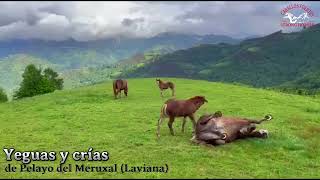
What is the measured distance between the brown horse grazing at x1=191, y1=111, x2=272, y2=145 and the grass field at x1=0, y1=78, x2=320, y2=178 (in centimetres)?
47

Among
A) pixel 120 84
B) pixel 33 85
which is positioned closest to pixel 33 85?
pixel 33 85

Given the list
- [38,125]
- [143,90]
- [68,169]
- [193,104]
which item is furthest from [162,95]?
[68,169]

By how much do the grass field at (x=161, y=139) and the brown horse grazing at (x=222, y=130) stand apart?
47cm

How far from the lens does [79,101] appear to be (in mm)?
43219

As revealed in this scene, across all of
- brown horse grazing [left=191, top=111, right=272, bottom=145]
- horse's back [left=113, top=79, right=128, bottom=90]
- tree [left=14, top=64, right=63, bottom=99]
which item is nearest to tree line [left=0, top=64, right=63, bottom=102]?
tree [left=14, top=64, right=63, bottom=99]

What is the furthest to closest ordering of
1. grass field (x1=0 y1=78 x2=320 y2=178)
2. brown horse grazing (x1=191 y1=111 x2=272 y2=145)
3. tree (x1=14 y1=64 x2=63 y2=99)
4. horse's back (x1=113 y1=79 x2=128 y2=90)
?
1. tree (x1=14 y1=64 x2=63 y2=99)
2. horse's back (x1=113 y1=79 x2=128 y2=90)
3. brown horse grazing (x1=191 y1=111 x2=272 y2=145)
4. grass field (x1=0 y1=78 x2=320 y2=178)

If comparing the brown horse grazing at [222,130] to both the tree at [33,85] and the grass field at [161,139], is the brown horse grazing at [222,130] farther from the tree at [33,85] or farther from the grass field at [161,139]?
the tree at [33,85]

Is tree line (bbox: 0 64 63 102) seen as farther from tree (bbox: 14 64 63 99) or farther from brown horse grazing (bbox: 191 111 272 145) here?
brown horse grazing (bbox: 191 111 272 145)

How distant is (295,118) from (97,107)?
17145mm

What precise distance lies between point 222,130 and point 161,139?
3.32 metres

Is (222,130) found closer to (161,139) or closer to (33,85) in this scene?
(161,139)

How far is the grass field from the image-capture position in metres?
17.0

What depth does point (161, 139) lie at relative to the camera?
871 inches

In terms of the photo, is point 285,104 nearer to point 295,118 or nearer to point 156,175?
point 295,118
